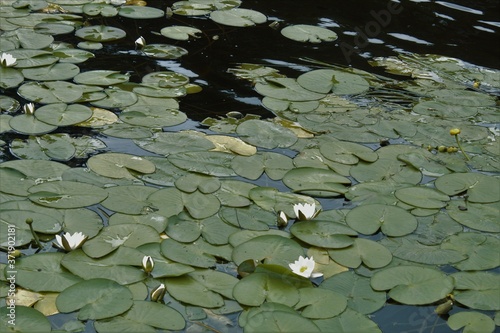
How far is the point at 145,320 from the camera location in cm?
196

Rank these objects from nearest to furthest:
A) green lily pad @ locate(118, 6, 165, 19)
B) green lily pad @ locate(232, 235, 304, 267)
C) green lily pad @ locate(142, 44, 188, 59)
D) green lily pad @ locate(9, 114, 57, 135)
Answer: green lily pad @ locate(232, 235, 304, 267)
green lily pad @ locate(9, 114, 57, 135)
green lily pad @ locate(142, 44, 188, 59)
green lily pad @ locate(118, 6, 165, 19)

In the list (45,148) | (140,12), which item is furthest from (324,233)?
(140,12)

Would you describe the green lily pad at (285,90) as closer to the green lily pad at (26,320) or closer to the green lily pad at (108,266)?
the green lily pad at (108,266)

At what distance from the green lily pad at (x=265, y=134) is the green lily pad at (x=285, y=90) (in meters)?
0.30

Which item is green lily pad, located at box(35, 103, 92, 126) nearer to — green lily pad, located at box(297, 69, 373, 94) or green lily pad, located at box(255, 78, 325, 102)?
green lily pad, located at box(255, 78, 325, 102)

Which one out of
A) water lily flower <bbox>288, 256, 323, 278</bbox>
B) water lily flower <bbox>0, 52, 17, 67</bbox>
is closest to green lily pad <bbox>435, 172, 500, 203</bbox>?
water lily flower <bbox>288, 256, 323, 278</bbox>

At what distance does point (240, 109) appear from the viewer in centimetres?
329

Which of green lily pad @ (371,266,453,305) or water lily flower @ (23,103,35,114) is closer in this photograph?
green lily pad @ (371,266,453,305)

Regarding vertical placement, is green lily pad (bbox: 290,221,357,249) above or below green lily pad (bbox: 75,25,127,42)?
below

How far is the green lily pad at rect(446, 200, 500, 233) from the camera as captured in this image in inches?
98.6

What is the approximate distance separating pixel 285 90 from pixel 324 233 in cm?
120

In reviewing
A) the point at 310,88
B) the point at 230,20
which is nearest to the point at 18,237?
the point at 310,88

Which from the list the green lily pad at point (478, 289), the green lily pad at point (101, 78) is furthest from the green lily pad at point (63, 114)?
the green lily pad at point (478, 289)

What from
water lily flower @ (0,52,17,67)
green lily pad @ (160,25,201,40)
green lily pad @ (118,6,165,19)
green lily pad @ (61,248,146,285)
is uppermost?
green lily pad @ (118,6,165,19)
